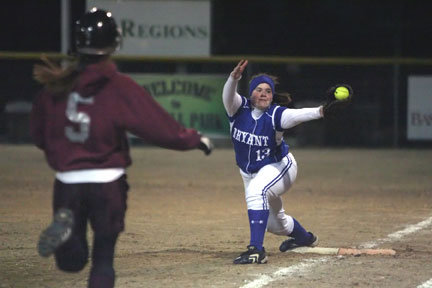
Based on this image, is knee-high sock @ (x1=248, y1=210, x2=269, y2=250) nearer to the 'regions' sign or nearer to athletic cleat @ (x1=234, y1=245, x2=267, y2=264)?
athletic cleat @ (x1=234, y1=245, x2=267, y2=264)

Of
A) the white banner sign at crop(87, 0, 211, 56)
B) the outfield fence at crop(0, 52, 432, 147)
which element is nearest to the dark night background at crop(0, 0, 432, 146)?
the white banner sign at crop(87, 0, 211, 56)

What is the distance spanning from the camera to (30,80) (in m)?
17.8

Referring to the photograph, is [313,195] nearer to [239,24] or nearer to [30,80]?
[30,80]

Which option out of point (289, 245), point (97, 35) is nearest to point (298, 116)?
point (289, 245)

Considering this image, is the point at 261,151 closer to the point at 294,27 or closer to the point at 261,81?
the point at 261,81

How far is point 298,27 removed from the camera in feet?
95.7

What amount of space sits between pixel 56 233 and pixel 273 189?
9.19 feet

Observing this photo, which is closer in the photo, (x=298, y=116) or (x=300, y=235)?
(x=298, y=116)

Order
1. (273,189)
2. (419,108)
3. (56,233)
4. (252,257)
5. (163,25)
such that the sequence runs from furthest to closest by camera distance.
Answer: (163,25)
(419,108)
(273,189)
(252,257)
(56,233)

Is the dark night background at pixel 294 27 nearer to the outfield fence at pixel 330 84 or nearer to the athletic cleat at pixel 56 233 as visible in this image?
the outfield fence at pixel 330 84

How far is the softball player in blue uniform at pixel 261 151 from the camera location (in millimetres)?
6805

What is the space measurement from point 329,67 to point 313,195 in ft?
24.2

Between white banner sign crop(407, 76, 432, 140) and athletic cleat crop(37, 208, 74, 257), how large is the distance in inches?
548

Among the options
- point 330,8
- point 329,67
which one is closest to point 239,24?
point 330,8
